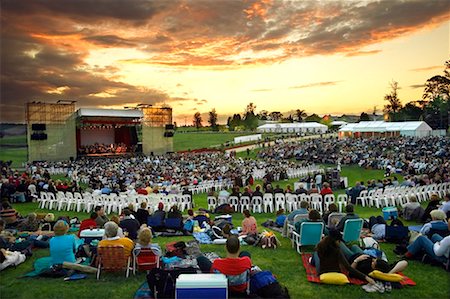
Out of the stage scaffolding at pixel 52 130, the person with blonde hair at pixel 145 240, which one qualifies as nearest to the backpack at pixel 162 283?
the person with blonde hair at pixel 145 240

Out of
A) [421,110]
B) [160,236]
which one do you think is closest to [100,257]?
[160,236]

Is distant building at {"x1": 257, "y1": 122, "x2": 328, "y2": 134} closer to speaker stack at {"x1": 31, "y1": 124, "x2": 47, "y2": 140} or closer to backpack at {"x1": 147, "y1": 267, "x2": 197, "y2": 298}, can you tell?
speaker stack at {"x1": 31, "y1": 124, "x2": 47, "y2": 140}

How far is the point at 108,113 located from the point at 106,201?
86.3 feet

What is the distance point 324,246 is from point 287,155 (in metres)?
30.2

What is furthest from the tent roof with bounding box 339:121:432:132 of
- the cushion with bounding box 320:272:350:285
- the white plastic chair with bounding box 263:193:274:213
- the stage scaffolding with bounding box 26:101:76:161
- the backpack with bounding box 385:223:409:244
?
the cushion with bounding box 320:272:350:285

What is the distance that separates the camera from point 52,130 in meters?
36.5

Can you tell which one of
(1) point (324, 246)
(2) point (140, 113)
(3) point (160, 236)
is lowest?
(3) point (160, 236)

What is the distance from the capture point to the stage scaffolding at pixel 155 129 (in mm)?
42906

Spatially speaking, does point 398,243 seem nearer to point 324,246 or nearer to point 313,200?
point 324,246

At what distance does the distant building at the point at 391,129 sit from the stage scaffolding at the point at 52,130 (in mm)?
36066

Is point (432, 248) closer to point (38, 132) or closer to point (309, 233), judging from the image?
point (309, 233)

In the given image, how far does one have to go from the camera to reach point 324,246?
19.6ft

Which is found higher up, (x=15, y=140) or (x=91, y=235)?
(x=15, y=140)

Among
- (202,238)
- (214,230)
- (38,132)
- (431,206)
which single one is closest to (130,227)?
(202,238)
